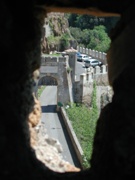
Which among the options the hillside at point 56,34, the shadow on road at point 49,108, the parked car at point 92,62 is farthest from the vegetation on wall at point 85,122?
the parked car at point 92,62

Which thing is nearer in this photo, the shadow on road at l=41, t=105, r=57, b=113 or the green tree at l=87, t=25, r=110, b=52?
the shadow on road at l=41, t=105, r=57, b=113

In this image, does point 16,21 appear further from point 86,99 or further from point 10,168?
point 86,99

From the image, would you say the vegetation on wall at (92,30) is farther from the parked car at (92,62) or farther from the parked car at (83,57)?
the parked car at (92,62)

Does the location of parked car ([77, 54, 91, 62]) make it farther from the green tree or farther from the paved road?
the paved road

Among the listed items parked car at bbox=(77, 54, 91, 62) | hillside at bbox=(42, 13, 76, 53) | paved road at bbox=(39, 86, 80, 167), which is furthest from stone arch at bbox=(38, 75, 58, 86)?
parked car at bbox=(77, 54, 91, 62)

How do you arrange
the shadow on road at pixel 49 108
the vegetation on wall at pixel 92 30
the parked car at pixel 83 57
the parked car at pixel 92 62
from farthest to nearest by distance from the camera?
the vegetation on wall at pixel 92 30 < the parked car at pixel 83 57 < the parked car at pixel 92 62 < the shadow on road at pixel 49 108

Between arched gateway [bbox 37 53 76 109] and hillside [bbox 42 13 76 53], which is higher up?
hillside [bbox 42 13 76 53]

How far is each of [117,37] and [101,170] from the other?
1.89 metres

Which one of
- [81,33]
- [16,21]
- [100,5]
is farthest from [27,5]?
[81,33]

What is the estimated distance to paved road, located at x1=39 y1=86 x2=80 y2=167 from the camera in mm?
21266

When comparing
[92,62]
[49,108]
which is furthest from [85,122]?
[92,62]

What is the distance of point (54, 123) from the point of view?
84.9ft

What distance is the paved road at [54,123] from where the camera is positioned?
69.8 ft

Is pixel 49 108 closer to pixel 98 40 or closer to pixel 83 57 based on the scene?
pixel 83 57
